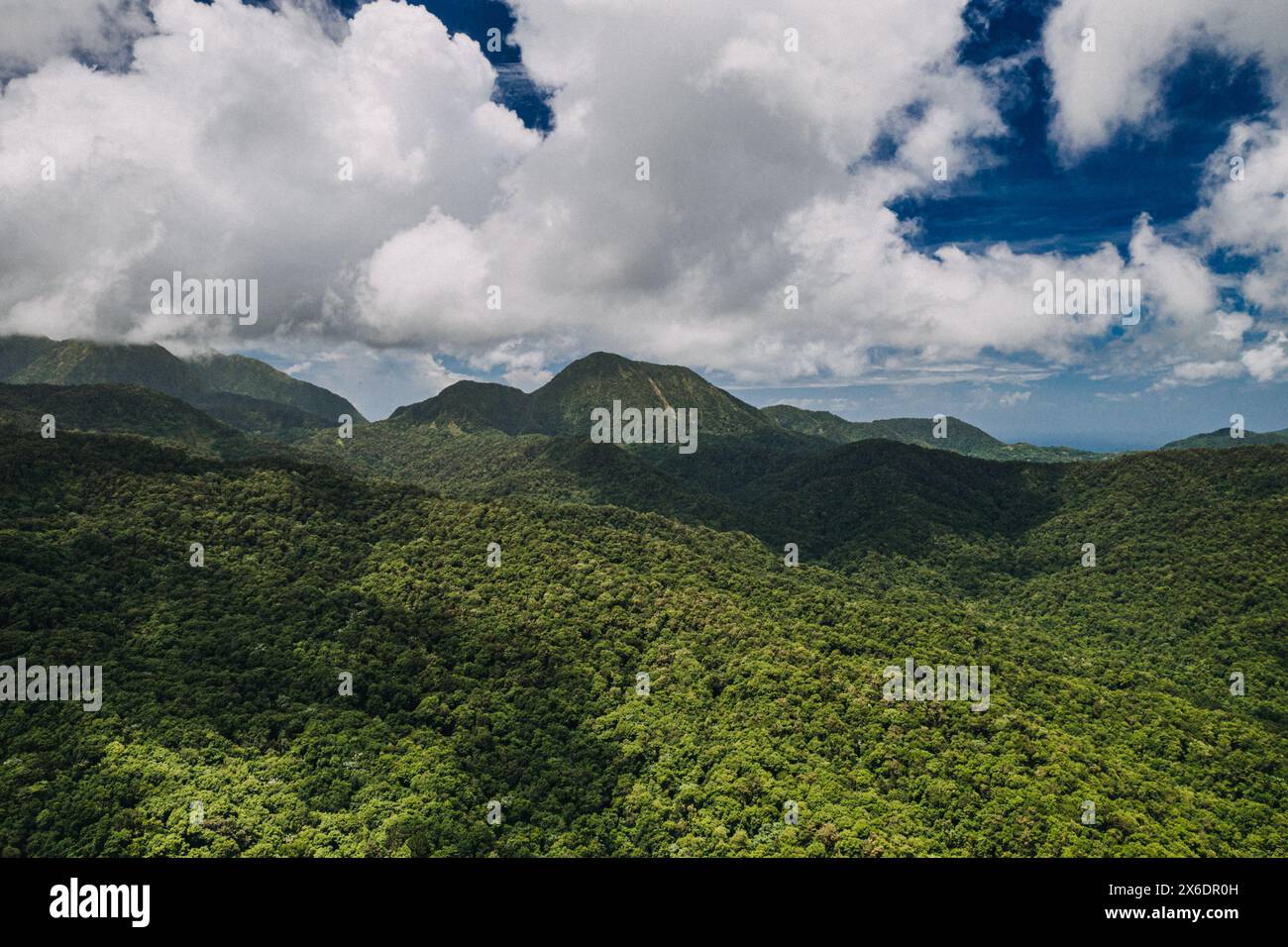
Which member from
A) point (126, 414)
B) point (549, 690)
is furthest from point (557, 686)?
point (126, 414)

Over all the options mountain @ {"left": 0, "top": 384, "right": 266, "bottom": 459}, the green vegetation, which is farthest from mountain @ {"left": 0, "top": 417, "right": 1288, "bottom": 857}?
mountain @ {"left": 0, "top": 384, "right": 266, "bottom": 459}

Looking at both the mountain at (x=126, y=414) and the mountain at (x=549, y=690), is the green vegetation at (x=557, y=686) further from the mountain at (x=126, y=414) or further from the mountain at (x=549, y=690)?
the mountain at (x=126, y=414)

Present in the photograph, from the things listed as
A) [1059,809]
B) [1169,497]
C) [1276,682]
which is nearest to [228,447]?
[1059,809]

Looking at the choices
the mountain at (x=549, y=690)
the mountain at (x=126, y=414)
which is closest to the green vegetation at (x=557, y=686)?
the mountain at (x=549, y=690)

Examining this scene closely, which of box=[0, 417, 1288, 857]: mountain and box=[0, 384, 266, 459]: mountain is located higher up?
box=[0, 384, 266, 459]: mountain

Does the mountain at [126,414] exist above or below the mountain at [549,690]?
above

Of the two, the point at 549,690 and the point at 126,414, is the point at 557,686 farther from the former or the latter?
the point at 126,414

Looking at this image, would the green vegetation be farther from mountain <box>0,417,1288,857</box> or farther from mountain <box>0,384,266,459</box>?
mountain <box>0,384,266,459</box>

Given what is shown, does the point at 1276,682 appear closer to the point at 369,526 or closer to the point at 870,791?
the point at 870,791

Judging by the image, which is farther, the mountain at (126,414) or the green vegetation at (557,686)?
the mountain at (126,414)
